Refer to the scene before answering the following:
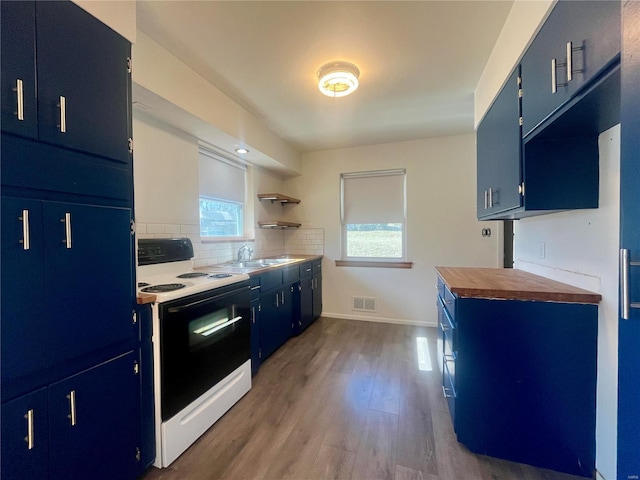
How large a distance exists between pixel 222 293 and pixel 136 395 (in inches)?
27.2

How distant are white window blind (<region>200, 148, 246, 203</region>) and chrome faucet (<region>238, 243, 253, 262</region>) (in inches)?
23.3

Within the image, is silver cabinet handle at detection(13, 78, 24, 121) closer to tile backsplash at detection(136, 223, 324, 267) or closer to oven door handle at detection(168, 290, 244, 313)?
oven door handle at detection(168, 290, 244, 313)

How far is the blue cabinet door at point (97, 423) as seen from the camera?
1051mm

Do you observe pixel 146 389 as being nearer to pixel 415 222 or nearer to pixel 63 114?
pixel 63 114

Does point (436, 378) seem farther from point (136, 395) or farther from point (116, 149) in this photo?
point (116, 149)

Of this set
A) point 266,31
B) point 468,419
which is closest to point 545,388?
point 468,419

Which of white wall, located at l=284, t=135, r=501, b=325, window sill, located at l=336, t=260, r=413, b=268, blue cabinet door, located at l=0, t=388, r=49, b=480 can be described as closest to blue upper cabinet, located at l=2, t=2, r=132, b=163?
blue cabinet door, located at l=0, t=388, r=49, b=480

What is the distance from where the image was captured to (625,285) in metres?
0.68

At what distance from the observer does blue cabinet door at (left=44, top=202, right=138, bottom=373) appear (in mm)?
1041

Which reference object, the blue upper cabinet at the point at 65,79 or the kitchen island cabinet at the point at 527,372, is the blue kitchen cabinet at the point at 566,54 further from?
the blue upper cabinet at the point at 65,79

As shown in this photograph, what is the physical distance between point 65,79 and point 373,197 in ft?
11.1

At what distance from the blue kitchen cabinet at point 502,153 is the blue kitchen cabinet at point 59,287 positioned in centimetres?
211

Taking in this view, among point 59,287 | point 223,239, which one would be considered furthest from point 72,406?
point 223,239

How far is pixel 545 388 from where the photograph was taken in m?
1.37
